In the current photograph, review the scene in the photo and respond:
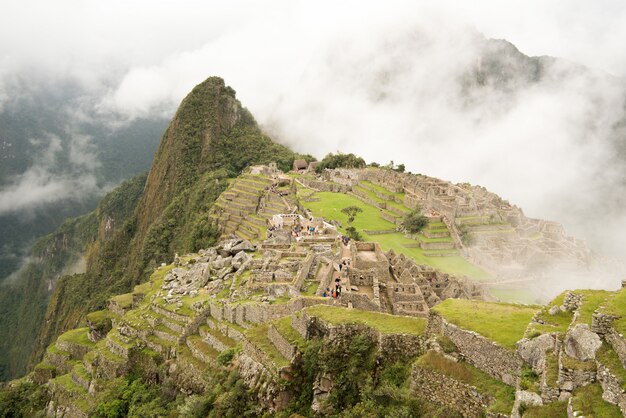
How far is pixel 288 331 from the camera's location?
50.1 ft

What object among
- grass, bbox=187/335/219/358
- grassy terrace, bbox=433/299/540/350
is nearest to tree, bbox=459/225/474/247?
grass, bbox=187/335/219/358

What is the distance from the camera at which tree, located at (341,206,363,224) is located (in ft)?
191

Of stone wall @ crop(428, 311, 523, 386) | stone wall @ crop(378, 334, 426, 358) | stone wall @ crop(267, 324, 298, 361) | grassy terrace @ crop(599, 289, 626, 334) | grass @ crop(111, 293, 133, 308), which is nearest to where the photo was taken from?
grassy terrace @ crop(599, 289, 626, 334)

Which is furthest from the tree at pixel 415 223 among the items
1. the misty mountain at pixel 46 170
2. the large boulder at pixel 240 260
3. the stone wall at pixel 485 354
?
the misty mountain at pixel 46 170

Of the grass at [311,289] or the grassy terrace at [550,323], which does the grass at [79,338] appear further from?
the grassy terrace at [550,323]

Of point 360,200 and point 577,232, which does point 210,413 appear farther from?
point 577,232

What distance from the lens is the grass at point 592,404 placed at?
7.36 m

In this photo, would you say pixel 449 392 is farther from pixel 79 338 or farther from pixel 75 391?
pixel 79 338

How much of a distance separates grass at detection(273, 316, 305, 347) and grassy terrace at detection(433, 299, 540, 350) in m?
4.25

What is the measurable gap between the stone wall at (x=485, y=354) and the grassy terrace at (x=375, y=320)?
1.05m

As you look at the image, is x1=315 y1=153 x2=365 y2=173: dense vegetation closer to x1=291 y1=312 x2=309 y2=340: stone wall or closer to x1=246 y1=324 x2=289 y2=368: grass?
x1=246 y1=324 x2=289 y2=368: grass

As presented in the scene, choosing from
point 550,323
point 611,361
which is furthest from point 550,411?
point 550,323

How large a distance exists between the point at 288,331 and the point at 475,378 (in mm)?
6309

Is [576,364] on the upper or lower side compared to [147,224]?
lower
